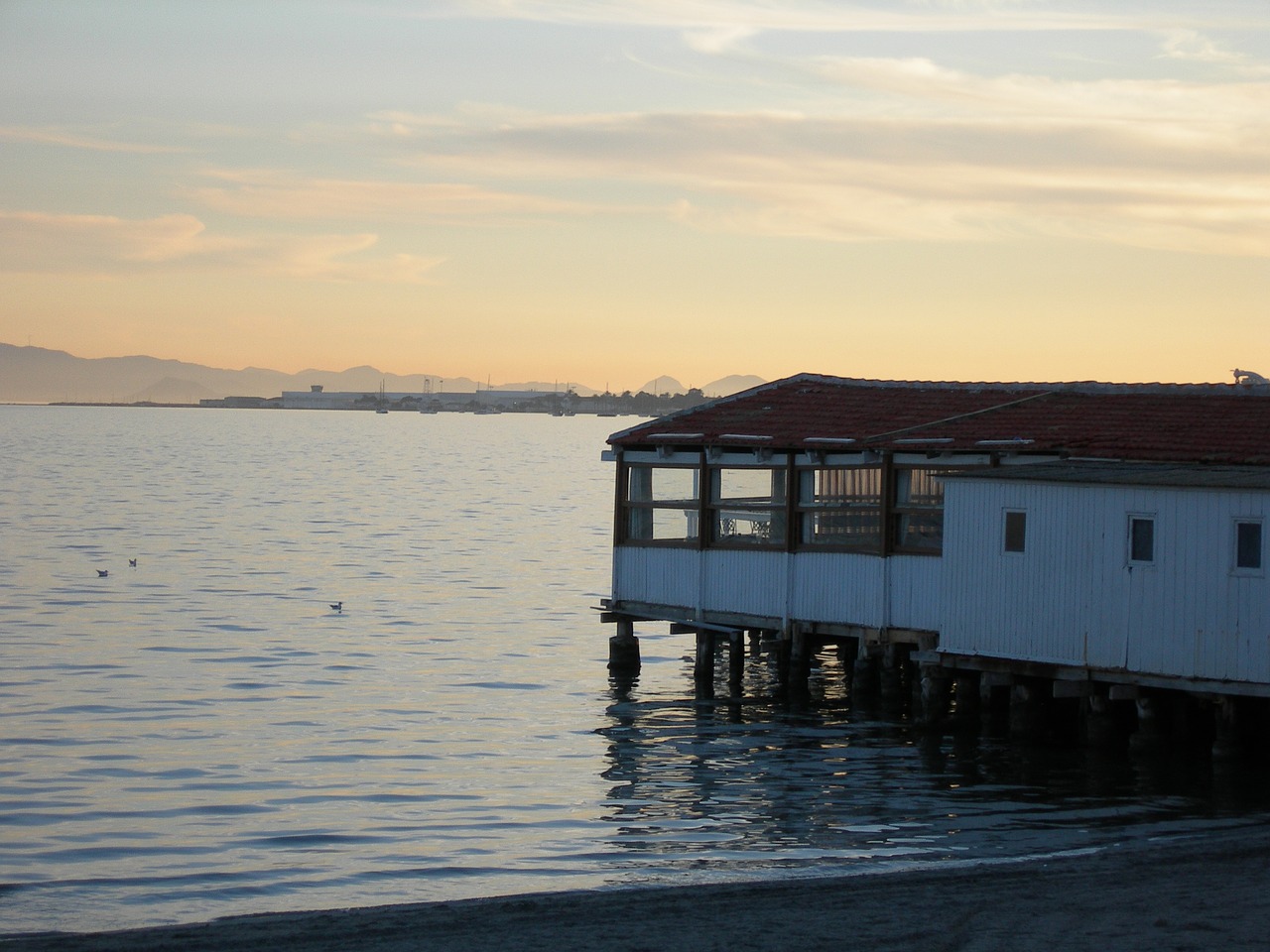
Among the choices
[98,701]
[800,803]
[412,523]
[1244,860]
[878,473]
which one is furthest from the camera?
[412,523]

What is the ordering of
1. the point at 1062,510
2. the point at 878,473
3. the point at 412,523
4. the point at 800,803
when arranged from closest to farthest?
the point at 800,803
the point at 1062,510
the point at 878,473
the point at 412,523

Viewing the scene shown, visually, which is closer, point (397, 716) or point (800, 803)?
point (800, 803)

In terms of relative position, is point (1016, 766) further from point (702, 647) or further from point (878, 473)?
point (702, 647)

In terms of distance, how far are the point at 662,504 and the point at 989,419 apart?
5.81 meters

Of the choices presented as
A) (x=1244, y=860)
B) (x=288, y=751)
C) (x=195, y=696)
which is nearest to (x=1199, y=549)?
(x=1244, y=860)

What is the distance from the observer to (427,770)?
74.1 feet

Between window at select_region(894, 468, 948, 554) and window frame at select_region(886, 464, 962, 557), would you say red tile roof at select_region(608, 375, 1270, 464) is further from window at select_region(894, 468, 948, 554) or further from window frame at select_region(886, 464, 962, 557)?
window at select_region(894, 468, 948, 554)

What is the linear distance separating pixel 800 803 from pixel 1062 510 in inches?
211

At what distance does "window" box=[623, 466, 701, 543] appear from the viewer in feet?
91.4

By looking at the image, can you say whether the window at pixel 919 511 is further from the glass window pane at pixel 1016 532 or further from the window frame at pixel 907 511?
the glass window pane at pixel 1016 532

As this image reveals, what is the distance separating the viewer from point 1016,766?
22391mm

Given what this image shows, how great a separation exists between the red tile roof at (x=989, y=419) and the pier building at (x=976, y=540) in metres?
0.06

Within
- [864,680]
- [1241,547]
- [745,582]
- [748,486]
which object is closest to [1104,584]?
[1241,547]

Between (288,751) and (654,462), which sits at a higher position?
(654,462)
